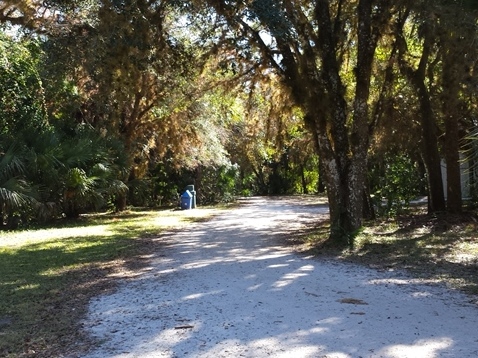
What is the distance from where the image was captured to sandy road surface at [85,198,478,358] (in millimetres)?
4637

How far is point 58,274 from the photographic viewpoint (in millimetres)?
8773

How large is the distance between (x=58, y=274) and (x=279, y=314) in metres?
4.67

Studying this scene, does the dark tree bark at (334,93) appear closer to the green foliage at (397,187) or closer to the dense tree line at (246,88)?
the dense tree line at (246,88)

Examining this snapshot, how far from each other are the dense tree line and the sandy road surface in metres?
2.18

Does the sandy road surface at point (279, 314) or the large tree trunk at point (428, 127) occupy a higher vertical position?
the large tree trunk at point (428, 127)

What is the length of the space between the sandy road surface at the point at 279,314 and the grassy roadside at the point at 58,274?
37cm

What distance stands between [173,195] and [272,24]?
2098cm

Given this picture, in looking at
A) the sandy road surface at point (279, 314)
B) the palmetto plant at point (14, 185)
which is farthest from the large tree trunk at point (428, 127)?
the palmetto plant at point (14, 185)

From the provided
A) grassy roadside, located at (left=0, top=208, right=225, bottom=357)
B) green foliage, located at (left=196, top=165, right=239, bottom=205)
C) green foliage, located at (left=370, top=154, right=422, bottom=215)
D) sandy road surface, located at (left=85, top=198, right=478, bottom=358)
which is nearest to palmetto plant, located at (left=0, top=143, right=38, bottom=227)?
grassy roadside, located at (left=0, top=208, right=225, bottom=357)

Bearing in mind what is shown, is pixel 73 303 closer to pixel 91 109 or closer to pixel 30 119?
pixel 30 119

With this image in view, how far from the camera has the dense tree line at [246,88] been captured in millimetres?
10352

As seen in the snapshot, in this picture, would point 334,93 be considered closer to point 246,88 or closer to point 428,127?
point 246,88

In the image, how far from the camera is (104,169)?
58.0 feet

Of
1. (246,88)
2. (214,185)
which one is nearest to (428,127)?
(246,88)
